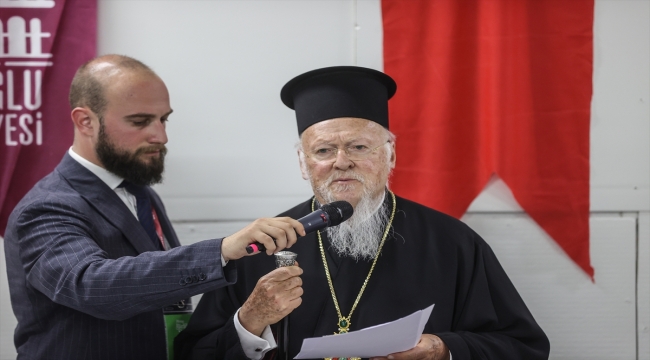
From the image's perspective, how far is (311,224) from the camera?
2.03m

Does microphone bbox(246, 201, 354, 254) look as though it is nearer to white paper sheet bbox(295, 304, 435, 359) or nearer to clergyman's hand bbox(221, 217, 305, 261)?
clergyman's hand bbox(221, 217, 305, 261)

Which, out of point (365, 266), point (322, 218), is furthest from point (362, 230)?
point (322, 218)

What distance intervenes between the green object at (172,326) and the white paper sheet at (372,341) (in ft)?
3.23

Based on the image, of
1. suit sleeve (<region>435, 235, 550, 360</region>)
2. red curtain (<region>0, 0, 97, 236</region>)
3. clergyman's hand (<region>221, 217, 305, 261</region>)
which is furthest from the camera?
red curtain (<region>0, 0, 97, 236</region>)

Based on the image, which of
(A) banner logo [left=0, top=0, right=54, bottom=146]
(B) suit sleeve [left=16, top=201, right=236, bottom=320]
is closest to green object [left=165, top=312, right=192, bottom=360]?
(B) suit sleeve [left=16, top=201, right=236, bottom=320]

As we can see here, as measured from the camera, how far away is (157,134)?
2789 millimetres

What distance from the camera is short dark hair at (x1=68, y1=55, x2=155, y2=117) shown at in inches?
106

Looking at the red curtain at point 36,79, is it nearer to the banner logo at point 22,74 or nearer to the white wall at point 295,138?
the banner logo at point 22,74

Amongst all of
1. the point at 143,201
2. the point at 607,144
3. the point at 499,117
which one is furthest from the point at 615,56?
the point at 143,201

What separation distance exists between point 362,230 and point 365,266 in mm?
153

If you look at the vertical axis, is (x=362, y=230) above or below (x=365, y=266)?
above

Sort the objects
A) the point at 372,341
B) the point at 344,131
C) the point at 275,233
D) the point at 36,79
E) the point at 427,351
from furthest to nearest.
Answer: the point at 36,79 → the point at 344,131 → the point at 427,351 → the point at 372,341 → the point at 275,233

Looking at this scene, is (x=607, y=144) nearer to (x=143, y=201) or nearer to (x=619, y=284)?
(x=619, y=284)

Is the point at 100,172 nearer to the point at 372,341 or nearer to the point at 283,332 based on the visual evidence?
the point at 283,332
